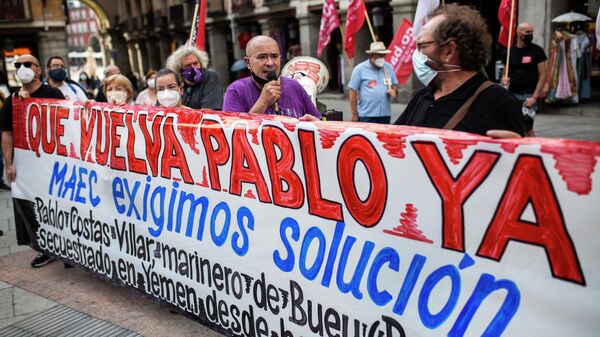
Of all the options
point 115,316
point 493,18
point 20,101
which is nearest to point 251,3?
point 493,18

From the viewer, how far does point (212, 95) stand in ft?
15.3

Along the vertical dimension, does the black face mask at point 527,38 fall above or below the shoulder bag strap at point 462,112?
above

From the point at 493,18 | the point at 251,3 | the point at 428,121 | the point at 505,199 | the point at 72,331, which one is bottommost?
the point at 72,331

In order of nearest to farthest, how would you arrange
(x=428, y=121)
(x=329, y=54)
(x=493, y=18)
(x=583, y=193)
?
(x=583, y=193), (x=428, y=121), (x=493, y=18), (x=329, y=54)

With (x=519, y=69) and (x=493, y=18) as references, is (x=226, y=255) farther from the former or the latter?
(x=493, y=18)

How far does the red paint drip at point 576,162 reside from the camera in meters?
1.63

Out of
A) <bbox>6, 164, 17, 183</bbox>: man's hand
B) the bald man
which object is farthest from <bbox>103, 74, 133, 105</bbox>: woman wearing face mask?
the bald man

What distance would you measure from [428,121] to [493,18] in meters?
13.9

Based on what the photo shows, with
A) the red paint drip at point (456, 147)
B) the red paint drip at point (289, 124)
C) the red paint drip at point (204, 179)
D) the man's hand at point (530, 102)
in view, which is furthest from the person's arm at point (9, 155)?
the man's hand at point (530, 102)

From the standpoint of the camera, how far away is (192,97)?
4.71m

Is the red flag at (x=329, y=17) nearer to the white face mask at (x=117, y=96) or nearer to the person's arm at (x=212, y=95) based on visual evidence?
the person's arm at (x=212, y=95)

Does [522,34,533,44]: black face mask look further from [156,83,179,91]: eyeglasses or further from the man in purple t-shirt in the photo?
[156,83,179,91]: eyeglasses

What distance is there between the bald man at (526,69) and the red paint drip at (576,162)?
5.07 metres

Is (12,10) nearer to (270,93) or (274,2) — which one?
(274,2)
